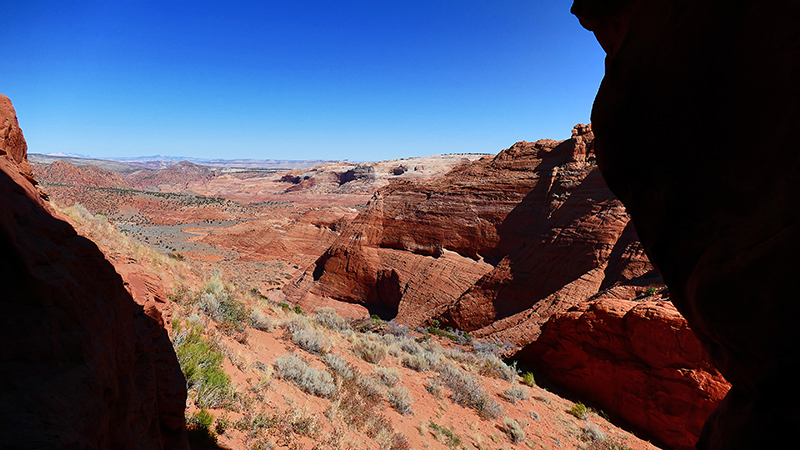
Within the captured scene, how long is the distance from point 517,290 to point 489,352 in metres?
4.59

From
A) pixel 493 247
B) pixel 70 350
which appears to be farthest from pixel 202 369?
pixel 493 247

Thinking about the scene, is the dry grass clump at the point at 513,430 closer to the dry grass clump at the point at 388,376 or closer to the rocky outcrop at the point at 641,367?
the dry grass clump at the point at 388,376

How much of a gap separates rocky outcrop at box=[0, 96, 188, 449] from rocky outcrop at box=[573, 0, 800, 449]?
3.62 meters

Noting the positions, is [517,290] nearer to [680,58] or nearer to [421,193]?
[421,193]

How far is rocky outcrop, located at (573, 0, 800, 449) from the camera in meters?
1.88

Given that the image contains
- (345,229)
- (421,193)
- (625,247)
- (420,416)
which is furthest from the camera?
(345,229)

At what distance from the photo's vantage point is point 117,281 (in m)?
2.72

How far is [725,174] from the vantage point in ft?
7.34

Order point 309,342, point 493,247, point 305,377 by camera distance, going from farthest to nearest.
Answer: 1. point 493,247
2. point 309,342
3. point 305,377

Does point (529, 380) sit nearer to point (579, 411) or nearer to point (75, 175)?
point (579, 411)

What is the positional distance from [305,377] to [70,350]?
3.80 meters

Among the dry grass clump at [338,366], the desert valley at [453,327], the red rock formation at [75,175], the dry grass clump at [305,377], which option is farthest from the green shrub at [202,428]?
the red rock formation at [75,175]

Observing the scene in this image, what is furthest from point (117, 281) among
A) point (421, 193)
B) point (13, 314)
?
point (421, 193)

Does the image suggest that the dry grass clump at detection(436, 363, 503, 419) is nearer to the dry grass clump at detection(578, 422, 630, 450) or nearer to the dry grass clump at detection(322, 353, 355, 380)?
the dry grass clump at detection(578, 422, 630, 450)
